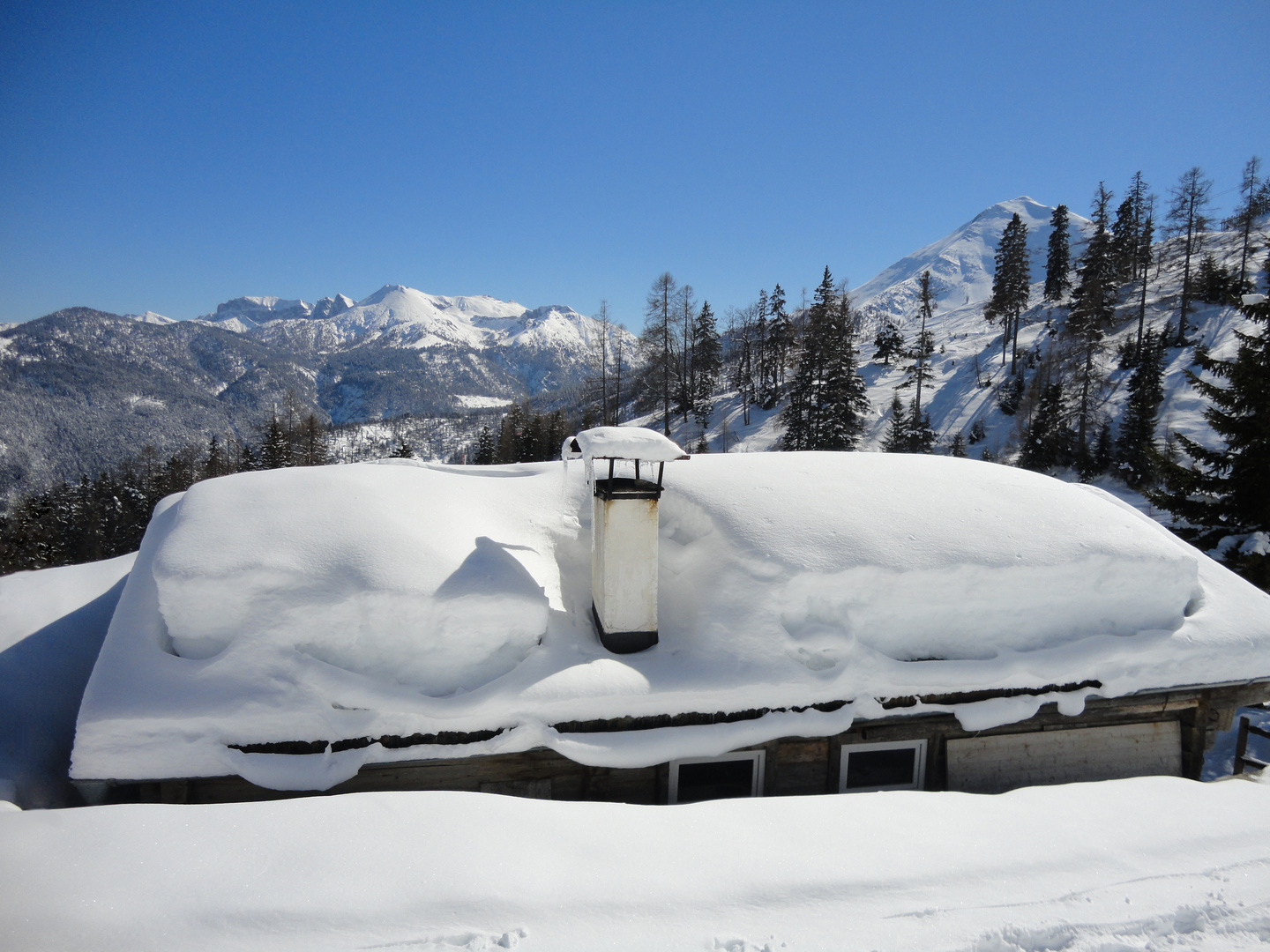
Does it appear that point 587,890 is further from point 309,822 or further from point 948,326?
point 948,326

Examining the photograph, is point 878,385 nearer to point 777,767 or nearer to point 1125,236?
point 1125,236

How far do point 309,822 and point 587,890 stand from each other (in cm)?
165

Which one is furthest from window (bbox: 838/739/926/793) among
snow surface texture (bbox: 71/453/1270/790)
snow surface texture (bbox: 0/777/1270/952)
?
snow surface texture (bbox: 0/777/1270/952)

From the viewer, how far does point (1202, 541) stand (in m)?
11.5

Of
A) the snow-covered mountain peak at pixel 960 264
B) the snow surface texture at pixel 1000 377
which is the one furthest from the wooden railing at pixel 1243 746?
the snow-covered mountain peak at pixel 960 264

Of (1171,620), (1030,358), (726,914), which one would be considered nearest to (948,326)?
(1030,358)

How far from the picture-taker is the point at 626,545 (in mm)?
4418

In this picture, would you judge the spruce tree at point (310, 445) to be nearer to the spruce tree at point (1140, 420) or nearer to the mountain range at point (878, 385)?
the mountain range at point (878, 385)

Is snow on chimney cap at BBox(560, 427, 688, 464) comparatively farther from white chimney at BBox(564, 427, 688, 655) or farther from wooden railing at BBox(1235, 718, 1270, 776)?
wooden railing at BBox(1235, 718, 1270, 776)

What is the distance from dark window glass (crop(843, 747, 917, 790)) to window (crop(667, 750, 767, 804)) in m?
0.94

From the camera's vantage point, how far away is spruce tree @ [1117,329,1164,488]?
2411cm

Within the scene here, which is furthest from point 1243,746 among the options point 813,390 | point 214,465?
point 214,465

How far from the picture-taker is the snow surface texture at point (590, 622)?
3.75m

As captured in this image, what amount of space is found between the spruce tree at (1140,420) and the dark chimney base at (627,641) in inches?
1054
